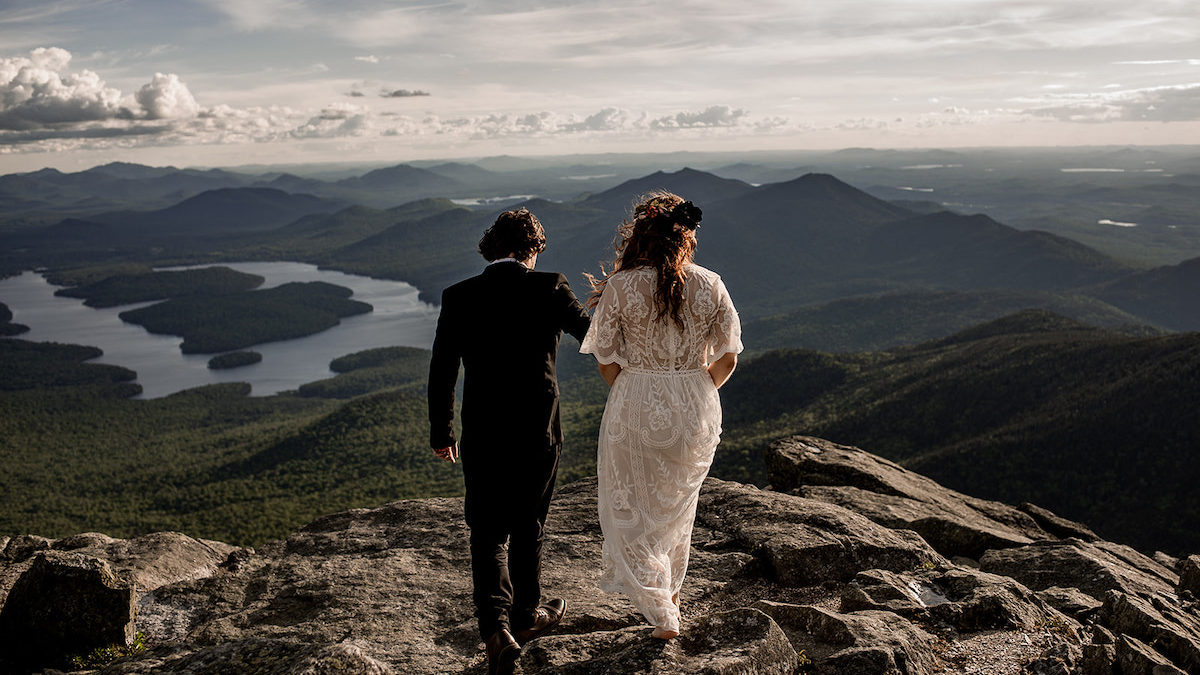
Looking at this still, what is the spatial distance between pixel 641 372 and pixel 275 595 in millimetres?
4343

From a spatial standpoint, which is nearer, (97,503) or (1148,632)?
(1148,632)

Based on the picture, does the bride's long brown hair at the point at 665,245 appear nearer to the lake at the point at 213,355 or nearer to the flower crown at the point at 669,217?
the flower crown at the point at 669,217

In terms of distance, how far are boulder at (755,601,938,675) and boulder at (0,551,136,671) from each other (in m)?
5.22

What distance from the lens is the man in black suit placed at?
451 cm

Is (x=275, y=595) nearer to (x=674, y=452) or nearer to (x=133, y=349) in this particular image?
(x=674, y=452)

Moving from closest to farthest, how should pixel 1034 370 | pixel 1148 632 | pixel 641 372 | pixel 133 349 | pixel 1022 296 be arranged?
1. pixel 641 372
2. pixel 1148 632
3. pixel 1034 370
4. pixel 1022 296
5. pixel 133 349

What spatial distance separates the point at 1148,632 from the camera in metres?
5.67

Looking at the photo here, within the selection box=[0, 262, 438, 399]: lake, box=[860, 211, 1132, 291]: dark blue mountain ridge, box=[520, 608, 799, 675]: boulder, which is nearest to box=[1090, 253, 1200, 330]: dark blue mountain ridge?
box=[860, 211, 1132, 291]: dark blue mountain ridge

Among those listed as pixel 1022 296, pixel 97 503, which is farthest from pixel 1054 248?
pixel 97 503

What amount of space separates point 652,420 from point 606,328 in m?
0.69

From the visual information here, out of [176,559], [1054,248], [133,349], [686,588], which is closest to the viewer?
[686,588]

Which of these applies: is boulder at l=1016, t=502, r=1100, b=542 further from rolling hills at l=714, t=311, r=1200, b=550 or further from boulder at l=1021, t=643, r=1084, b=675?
rolling hills at l=714, t=311, r=1200, b=550

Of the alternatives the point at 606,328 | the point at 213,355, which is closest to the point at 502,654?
the point at 606,328

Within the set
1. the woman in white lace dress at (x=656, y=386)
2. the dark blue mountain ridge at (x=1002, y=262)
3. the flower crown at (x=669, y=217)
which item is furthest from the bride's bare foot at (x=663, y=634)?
the dark blue mountain ridge at (x=1002, y=262)
